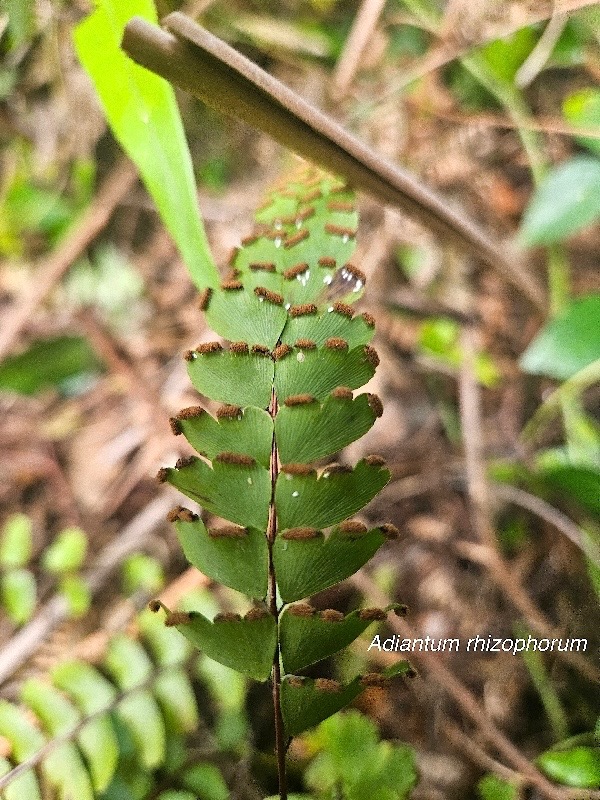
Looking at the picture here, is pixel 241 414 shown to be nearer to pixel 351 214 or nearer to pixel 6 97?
pixel 351 214

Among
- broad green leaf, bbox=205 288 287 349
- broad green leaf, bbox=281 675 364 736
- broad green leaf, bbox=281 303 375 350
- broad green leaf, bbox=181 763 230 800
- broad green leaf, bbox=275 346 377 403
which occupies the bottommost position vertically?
broad green leaf, bbox=181 763 230 800

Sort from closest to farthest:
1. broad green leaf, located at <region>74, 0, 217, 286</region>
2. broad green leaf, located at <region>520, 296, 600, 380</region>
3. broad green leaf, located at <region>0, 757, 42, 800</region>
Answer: broad green leaf, located at <region>0, 757, 42, 800</region> < broad green leaf, located at <region>74, 0, 217, 286</region> < broad green leaf, located at <region>520, 296, 600, 380</region>

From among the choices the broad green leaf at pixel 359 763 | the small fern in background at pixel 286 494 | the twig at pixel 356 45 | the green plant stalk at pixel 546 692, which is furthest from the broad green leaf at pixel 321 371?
the twig at pixel 356 45

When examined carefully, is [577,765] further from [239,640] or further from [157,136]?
[157,136]

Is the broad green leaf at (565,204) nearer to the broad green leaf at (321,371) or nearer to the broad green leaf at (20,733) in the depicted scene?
the broad green leaf at (321,371)

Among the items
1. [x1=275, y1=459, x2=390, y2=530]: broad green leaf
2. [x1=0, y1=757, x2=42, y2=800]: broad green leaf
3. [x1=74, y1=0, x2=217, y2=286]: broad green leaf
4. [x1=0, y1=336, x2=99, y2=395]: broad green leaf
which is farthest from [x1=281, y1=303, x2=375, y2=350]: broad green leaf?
[x1=0, y1=336, x2=99, y2=395]: broad green leaf

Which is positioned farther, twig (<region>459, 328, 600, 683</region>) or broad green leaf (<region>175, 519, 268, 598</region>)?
twig (<region>459, 328, 600, 683</region>)

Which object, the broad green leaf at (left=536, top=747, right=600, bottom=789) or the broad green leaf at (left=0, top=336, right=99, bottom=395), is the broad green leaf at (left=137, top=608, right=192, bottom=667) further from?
the broad green leaf at (left=0, top=336, right=99, bottom=395)

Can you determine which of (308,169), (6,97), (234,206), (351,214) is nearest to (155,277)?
(234,206)
